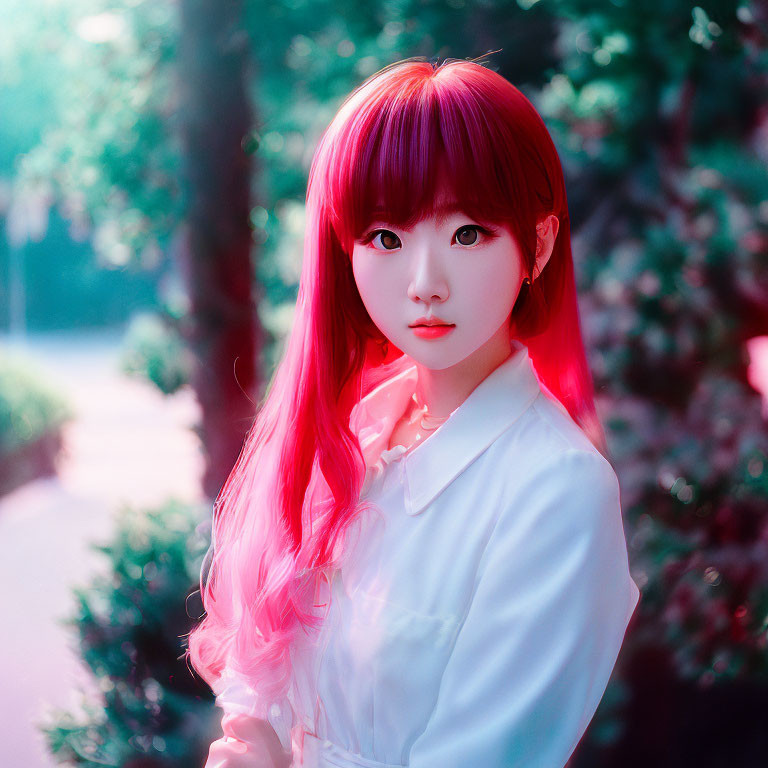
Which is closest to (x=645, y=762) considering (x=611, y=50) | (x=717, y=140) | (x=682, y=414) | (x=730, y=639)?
(x=730, y=639)

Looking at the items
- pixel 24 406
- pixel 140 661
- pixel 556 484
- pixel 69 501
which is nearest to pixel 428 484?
pixel 556 484

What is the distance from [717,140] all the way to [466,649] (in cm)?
205

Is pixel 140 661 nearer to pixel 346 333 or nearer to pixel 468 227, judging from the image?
pixel 346 333

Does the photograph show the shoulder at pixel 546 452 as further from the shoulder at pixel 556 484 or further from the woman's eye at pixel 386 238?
the woman's eye at pixel 386 238

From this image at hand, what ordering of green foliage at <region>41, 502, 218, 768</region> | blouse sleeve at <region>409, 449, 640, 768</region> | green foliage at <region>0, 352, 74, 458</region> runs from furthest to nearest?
1. green foliage at <region>0, 352, 74, 458</region>
2. green foliage at <region>41, 502, 218, 768</region>
3. blouse sleeve at <region>409, 449, 640, 768</region>

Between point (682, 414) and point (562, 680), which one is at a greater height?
point (562, 680)

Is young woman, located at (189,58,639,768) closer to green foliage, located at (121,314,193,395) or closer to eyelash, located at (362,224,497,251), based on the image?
eyelash, located at (362,224,497,251)

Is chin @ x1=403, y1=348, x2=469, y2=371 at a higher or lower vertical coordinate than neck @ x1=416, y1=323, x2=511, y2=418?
higher

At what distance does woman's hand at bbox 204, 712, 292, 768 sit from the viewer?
4.03 feet

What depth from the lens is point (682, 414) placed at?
2637mm

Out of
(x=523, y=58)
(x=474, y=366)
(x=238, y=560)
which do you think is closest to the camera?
(x=474, y=366)

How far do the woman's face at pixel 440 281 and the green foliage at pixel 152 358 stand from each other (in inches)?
89.5

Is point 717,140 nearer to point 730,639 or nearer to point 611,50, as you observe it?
point 611,50

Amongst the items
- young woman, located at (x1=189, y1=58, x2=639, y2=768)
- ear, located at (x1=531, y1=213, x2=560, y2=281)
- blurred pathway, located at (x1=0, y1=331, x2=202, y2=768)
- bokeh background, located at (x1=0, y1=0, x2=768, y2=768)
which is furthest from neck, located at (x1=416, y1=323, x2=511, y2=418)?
blurred pathway, located at (x1=0, y1=331, x2=202, y2=768)
